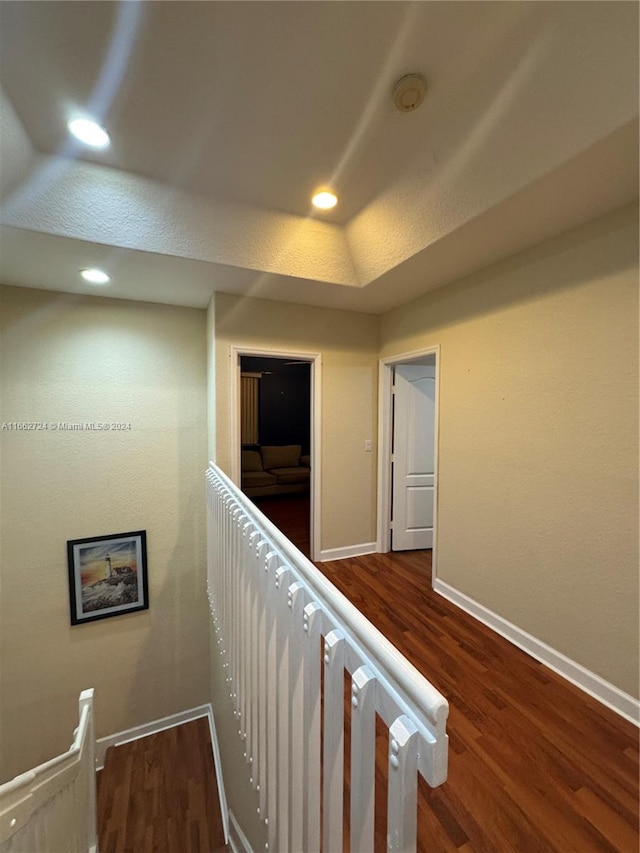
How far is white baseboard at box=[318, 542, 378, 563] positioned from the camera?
3326mm

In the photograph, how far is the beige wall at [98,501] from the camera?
291cm

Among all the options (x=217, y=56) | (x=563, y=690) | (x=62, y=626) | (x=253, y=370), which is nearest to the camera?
(x=217, y=56)

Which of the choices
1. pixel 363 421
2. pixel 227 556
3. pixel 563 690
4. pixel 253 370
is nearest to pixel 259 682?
pixel 227 556

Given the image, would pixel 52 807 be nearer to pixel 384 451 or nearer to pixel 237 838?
pixel 237 838

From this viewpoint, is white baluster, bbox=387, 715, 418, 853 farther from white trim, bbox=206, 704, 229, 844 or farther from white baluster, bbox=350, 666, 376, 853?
white trim, bbox=206, 704, 229, 844

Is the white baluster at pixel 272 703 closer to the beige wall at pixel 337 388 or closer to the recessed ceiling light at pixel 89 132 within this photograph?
the beige wall at pixel 337 388

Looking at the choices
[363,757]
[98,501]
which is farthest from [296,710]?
[98,501]

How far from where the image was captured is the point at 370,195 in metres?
2.18

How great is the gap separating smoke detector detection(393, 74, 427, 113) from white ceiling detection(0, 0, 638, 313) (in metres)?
0.03

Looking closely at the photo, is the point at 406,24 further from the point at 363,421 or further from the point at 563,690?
the point at 563,690

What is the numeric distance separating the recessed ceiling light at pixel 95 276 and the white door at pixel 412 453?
266 cm

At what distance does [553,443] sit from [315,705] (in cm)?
185

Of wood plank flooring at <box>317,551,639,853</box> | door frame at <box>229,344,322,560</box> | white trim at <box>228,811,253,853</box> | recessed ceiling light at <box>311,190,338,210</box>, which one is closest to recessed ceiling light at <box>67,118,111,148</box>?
recessed ceiling light at <box>311,190,338,210</box>

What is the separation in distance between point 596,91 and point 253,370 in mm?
6268
